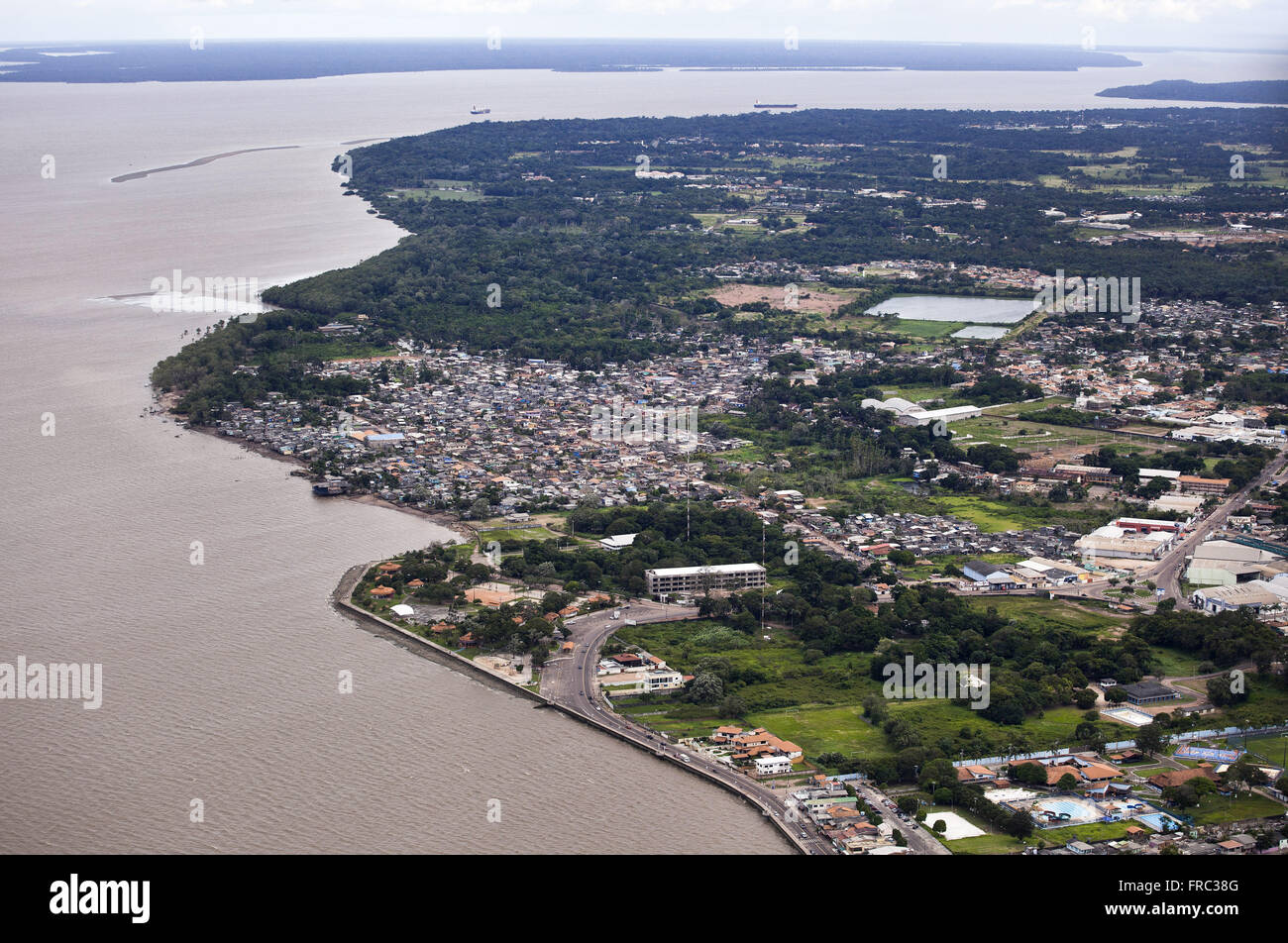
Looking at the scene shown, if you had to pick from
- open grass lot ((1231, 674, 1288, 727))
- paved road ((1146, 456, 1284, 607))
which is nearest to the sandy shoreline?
paved road ((1146, 456, 1284, 607))

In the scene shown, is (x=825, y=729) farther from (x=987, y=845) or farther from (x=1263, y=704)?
(x=1263, y=704)

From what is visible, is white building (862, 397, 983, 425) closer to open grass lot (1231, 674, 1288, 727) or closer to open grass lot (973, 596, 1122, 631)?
open grass lot (973, 596, 1122, 631)

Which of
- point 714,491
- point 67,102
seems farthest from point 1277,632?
point 67,102

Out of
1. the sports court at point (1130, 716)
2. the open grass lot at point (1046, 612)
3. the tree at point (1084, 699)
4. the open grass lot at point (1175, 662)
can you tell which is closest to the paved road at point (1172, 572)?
the open grass lot at point (1046, 612)

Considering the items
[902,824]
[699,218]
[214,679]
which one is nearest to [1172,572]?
[902,824]

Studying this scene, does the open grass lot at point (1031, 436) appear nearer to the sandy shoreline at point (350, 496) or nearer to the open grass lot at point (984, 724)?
the sandy shoreline at point (350, 496)
